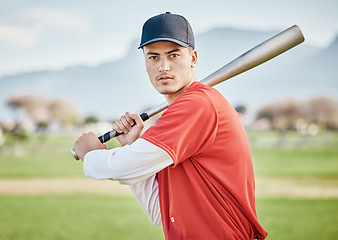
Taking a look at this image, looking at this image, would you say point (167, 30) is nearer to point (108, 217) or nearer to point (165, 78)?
point (165, 78)

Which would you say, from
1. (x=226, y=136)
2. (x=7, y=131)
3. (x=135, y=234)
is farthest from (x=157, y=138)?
(x=7, y=131)

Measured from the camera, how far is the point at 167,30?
5.67ft

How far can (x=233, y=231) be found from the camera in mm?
1692

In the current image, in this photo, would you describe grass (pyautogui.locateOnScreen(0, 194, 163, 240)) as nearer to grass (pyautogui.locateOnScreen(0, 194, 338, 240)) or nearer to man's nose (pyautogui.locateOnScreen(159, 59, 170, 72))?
grass (pyautogui.locateOnScreen(0, 194, 338, 240))

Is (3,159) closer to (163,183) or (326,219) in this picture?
(326,219)

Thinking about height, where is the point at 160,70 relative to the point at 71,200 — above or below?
above

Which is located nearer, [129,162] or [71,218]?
[129,162]

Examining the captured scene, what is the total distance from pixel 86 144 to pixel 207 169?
63cm

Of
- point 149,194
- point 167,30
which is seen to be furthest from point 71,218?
point 167,30

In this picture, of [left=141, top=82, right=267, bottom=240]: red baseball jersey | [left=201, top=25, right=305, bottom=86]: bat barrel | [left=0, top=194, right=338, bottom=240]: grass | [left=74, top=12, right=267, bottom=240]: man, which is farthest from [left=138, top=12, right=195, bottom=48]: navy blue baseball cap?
[left=0, top=194, right=338, bottom=240]: grass

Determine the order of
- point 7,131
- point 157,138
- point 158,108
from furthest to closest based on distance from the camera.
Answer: point 7,131 → point 158,108 → point 157,138

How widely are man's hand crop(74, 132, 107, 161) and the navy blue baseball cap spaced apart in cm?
53

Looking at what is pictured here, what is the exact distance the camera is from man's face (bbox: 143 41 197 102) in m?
1.78

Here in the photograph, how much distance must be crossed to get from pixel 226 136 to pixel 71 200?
1102 centimetres
